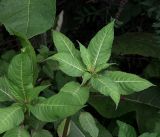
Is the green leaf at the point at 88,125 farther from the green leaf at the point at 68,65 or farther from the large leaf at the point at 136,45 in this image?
the large leaf at the point at 136,45

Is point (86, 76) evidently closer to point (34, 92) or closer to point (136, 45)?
point (34, 92)

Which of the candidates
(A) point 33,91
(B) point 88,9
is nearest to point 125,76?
(A) point 33,91

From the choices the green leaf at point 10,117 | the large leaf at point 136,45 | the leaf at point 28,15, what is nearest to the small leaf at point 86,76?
the green leaf at point 10,117

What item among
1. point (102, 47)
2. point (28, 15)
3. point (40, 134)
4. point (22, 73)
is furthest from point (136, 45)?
point (22, 73)

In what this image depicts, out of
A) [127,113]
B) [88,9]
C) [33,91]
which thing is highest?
[33,91]

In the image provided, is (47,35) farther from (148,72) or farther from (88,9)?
(148,72)

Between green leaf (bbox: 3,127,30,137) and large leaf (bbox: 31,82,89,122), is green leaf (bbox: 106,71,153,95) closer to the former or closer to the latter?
large leaf (bbox: 31,82,89,122)
